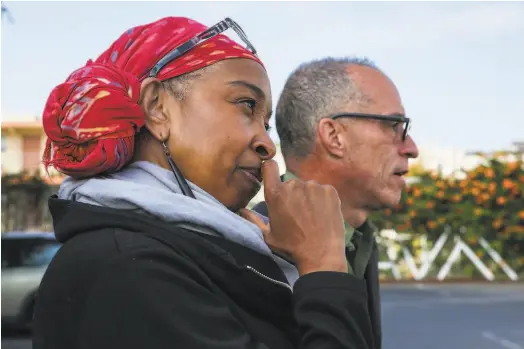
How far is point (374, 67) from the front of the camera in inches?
131

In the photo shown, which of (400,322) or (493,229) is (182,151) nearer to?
(400,322)

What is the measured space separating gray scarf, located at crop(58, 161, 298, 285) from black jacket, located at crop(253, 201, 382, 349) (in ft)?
3.67

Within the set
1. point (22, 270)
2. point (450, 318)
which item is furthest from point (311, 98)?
point (450, 318)

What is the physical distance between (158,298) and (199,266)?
0.14 m

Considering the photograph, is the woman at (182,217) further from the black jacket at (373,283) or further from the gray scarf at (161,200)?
the black jacket at (373,283)

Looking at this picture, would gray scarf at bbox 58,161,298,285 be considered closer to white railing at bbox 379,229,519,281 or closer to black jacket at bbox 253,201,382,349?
black jacket at bbox 253,201,382,349

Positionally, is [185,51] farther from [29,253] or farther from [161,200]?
[29,253]

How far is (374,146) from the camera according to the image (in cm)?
327

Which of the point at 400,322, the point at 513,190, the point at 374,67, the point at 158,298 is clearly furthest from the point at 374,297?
the point at 513,190

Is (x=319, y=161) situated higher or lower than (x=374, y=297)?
higher

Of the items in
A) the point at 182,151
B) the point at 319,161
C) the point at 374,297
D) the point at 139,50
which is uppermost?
the point at 139,50

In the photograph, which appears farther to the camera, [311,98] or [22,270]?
[22,270]

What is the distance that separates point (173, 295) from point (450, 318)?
46.3ft

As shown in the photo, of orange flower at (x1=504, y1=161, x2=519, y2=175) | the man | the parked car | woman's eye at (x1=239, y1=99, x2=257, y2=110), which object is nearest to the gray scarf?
woman's eye at (x1=239, y1=99, x2=257, y2=110)
